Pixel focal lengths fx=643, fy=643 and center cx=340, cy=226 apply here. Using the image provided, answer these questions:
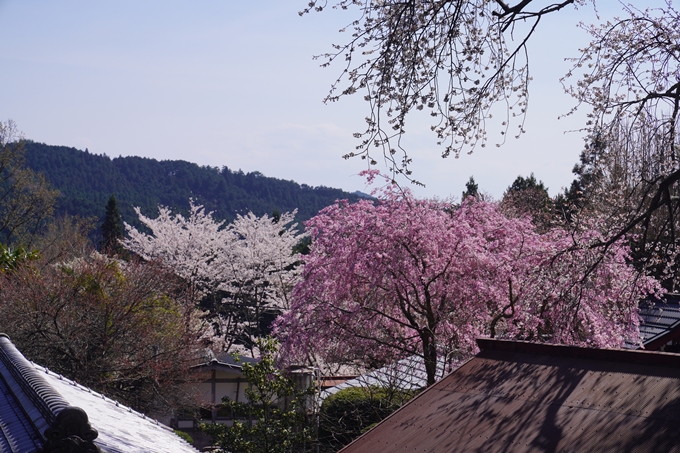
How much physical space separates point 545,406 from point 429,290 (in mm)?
5361

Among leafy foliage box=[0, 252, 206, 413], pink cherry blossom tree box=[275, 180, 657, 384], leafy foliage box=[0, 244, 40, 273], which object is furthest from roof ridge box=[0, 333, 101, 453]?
leafy foliage box=[0, 244, 40, 273]

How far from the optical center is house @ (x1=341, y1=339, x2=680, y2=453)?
12.3 ft

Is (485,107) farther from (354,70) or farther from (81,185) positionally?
(81,185)

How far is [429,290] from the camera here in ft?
31.5

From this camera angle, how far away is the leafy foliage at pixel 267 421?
8469mm

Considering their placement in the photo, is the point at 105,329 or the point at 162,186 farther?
the point at 162,186

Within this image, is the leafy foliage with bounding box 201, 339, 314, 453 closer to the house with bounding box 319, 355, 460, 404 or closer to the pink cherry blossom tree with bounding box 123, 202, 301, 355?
the house with bounding box 319, 355, 460, 404

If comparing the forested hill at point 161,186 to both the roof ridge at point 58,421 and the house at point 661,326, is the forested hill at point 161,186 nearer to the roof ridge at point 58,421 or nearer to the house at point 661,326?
the house at point 661,326

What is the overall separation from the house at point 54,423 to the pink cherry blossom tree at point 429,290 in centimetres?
356

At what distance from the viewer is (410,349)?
9695mm

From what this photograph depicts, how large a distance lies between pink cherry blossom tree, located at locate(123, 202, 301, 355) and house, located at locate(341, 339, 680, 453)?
→ 19.6m

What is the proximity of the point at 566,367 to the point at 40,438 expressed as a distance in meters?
3.58

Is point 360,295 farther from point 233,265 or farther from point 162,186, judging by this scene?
point 162,186

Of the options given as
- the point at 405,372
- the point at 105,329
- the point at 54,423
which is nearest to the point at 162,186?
the point at 105,329
